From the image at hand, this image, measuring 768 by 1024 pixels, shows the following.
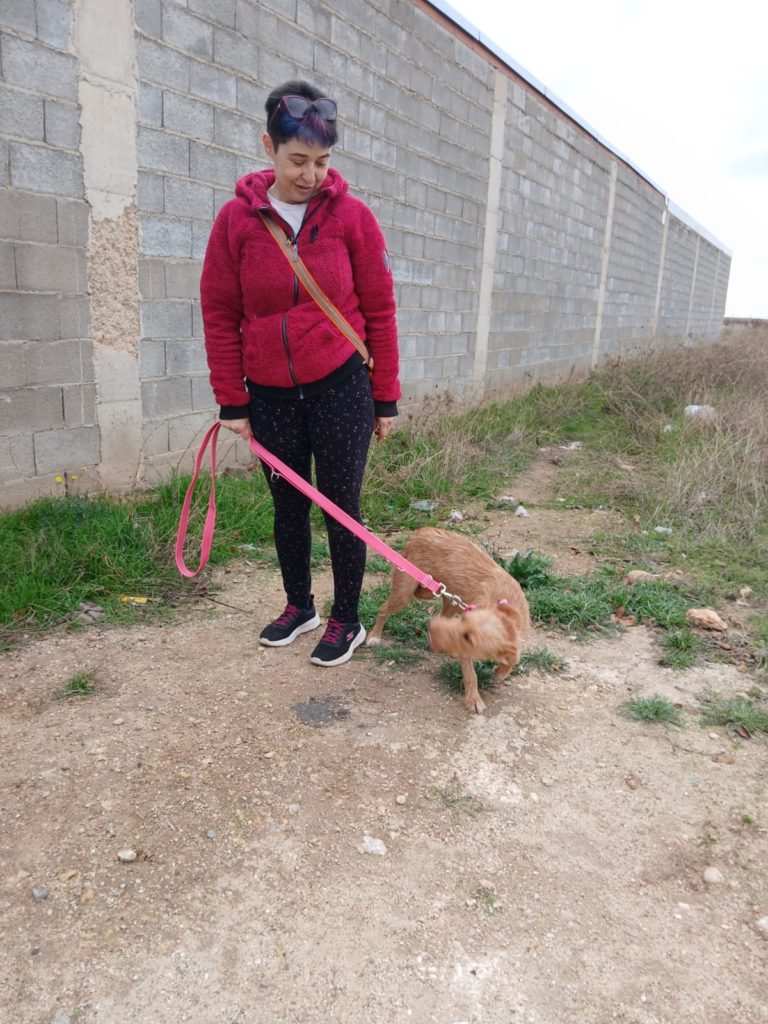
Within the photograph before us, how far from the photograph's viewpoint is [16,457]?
3750mm

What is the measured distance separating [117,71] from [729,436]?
16.5ft

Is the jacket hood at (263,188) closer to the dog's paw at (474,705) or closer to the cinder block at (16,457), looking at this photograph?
the dog's paw at (474,705)

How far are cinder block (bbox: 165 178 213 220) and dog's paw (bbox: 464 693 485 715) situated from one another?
11.0 ft

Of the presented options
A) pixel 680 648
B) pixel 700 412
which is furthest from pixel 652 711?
pixel 700 412

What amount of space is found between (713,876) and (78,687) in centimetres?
212

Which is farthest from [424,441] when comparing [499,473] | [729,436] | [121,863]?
[121,863]

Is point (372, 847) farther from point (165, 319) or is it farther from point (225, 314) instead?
point (165, 319)

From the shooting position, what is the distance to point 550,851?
6.47ft

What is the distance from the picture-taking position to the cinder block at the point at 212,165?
440 cm

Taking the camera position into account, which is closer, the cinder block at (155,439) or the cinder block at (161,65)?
the cinder block at (161,65)

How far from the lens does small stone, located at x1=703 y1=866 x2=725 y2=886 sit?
6.15 ft

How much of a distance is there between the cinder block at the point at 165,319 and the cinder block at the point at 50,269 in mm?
438

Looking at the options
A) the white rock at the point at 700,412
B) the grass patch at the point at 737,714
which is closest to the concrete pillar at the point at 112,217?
the grass patch at the point at 737,714

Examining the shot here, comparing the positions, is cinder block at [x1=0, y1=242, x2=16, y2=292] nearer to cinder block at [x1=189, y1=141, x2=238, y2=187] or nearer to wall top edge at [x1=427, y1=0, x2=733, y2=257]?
cinder block at [x1=189, y1=141, x2=238, y2=187]
